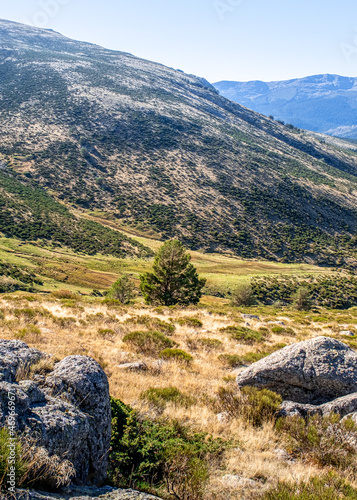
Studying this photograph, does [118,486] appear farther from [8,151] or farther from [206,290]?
[8,151]

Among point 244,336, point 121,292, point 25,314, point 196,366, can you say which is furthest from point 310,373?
point 121,292

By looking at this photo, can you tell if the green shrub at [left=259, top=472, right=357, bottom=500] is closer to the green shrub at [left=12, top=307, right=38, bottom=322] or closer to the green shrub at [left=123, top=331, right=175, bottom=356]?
the green shrub at [left=123, top=331, right=175, bottom=356]

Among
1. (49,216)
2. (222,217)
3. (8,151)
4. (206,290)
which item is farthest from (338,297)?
(8,151)

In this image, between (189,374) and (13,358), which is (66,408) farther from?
(189,374)

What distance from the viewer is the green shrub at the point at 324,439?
5.46 meters

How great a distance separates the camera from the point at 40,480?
324cm

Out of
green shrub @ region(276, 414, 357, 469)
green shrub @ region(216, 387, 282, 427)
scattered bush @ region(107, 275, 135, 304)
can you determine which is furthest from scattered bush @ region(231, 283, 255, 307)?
green shrub @ region(276, 414, 357, 469)

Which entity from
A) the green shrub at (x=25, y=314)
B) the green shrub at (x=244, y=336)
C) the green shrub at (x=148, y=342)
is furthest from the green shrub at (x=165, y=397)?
the green shrub at (x=25, y=314)

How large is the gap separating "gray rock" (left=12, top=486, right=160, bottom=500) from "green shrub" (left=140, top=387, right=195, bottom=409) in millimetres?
3075

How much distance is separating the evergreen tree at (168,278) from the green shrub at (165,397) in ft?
73.3

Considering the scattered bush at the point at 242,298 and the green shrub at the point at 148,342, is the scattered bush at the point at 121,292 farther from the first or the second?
the green shrub at the point at 148,342

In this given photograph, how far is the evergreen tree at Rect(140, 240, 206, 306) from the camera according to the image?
30.1 metres

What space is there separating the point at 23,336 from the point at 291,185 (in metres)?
127

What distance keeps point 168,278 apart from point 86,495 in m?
26.8
